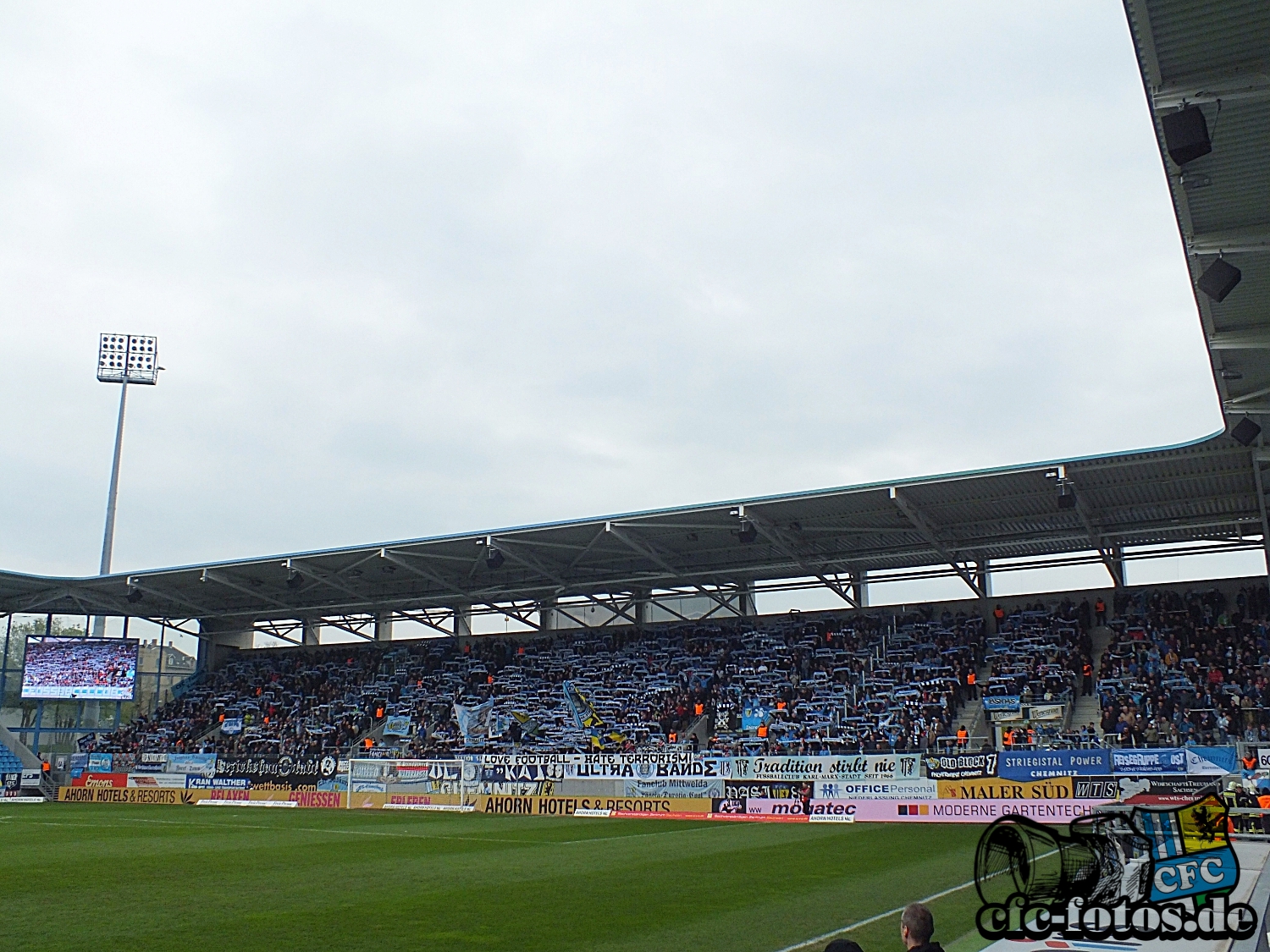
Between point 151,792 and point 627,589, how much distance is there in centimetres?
2165

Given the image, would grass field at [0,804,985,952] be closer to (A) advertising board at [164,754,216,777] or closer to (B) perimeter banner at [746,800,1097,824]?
(B) perimeter banner at [746,800,1097,824]

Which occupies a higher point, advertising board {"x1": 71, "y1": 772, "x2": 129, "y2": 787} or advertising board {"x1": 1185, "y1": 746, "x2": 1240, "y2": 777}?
advertising board {"x1": 71, "y1": 772, "x2": 129, "y2": 787}

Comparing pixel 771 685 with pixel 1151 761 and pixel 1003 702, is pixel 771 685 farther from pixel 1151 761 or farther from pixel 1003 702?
pixel 1151 761

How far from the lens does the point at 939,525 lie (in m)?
38.2

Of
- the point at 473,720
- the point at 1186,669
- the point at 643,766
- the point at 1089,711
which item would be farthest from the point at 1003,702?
the point at 473,720

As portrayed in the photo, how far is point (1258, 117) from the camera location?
1487 cm

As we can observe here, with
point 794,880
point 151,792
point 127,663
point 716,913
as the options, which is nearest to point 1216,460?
point 794,880

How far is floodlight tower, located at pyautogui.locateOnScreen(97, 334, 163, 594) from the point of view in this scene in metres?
62.2

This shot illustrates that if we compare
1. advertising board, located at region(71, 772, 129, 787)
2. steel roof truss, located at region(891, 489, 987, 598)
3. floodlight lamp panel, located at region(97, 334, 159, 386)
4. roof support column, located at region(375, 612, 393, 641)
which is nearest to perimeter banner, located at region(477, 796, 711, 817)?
steel roof truss, located at region(891, 489, 987, 598)

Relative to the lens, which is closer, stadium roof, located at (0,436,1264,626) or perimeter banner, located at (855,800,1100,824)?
perimeter banner, located at (855,800,1100,824)

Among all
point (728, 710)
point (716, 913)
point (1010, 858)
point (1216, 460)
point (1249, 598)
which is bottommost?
point (716, 913)

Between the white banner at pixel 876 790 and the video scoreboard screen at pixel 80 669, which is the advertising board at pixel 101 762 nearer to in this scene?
the video scoreboard screen at pixel 80 669

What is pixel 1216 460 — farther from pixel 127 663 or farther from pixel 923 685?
pixel 127 663

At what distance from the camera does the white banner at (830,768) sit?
32.4 m
